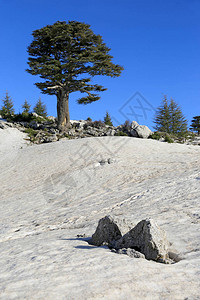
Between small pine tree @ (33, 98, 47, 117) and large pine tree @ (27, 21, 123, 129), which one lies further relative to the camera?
small pine tree @ (33, 98, 47, 117)

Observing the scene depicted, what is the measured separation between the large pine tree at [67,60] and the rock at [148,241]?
75.1 feet

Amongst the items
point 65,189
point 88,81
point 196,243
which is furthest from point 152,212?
point 88,81

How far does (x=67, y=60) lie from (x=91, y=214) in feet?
69.3

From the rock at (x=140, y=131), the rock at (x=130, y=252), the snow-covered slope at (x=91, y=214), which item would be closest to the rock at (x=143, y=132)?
the rock at (x=140, y=131)

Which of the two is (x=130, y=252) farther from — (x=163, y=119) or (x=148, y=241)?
(x=163, y=119)

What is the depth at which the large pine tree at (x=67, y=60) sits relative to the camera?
80.6ft

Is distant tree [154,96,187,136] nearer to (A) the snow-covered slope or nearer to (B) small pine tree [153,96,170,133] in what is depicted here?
(B) small pine tree [153,96,170,133]

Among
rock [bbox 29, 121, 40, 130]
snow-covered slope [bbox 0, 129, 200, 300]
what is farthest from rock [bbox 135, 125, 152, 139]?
rock [bbox 29, 121, 40, 130]

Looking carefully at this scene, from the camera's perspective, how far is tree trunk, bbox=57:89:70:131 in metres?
27.5

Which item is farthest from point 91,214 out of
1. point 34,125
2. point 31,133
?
point 34,125

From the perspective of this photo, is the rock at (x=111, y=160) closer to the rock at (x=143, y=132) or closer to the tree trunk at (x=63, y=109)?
the rock at (x=143, y=132)

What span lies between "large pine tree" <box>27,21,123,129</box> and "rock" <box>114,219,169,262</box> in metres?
22.9

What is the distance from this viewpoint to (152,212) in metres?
5.85

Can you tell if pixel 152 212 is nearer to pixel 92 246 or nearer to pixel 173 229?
pixel 173 229
